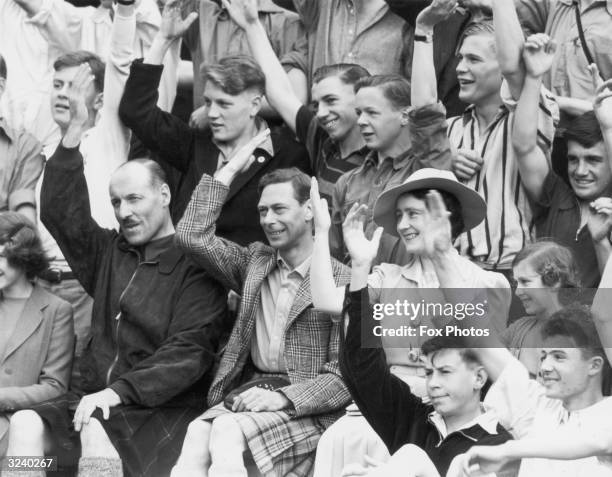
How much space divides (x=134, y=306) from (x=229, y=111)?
99 cm

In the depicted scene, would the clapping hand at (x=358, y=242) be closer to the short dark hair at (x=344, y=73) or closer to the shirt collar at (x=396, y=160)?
the shirt collar at (x=396, y=160)

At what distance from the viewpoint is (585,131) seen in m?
6.61

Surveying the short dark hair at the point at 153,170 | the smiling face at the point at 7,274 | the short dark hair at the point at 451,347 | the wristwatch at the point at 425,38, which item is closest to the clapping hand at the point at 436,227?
the short dark hair at the point at 451,347

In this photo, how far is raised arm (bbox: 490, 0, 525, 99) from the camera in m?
6.57

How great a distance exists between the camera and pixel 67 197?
7.24 meters

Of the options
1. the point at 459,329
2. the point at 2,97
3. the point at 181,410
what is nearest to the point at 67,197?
the point at 181,410

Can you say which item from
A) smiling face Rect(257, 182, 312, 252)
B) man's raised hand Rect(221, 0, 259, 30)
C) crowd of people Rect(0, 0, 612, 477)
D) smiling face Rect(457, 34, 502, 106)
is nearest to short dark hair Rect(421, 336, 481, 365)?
crowd of people Rect(0, 0, 612, 477)

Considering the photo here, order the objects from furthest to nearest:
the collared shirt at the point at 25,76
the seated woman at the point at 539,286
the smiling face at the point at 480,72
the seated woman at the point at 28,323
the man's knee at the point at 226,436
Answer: the collared shirt at the point at 25,76 < the seated woman at the point at 28,323 < the smiling face at the point at 480,72 < the man's knee at the point at 226,436 < the seated woman at the point at 539,286

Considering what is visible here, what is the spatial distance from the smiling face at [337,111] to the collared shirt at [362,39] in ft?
1.49

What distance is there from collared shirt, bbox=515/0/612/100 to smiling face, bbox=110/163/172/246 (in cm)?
166

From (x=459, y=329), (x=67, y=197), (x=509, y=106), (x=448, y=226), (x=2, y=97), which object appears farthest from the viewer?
(x=2, y=97)

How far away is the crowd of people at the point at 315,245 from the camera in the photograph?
18.8 feet

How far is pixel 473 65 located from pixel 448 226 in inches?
35.8

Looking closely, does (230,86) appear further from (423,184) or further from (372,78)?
(423,184)
